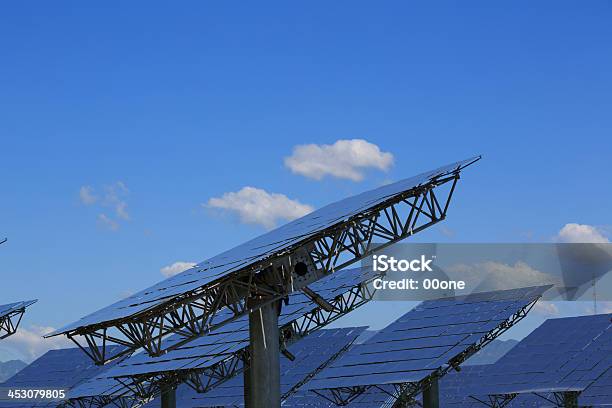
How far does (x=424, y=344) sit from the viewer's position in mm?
38844

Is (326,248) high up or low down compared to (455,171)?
down

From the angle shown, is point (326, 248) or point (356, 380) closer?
point (326, 248)

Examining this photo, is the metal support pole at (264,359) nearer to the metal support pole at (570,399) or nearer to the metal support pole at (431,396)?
the metal support pole at (431,396)

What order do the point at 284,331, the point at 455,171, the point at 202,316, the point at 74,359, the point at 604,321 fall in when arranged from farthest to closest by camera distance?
the point at 74,359 < the point at 604,321 < the point at 284,331 < the point at 455,171 < the point at 202,316

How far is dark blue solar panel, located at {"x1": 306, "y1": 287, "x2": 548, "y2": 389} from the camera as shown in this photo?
3703 cm

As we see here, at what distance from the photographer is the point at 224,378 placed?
36.8m

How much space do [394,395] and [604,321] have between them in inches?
358

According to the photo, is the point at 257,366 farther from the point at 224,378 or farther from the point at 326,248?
the point at 224,378

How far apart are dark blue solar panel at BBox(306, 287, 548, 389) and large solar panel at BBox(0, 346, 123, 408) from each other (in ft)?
62.2

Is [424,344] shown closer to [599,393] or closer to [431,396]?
[431,396]

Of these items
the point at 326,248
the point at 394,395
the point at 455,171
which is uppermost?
the point at 455,171

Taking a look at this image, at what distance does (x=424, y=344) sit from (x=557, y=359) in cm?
550

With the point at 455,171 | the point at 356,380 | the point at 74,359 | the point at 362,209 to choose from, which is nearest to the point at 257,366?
the point at 362,209

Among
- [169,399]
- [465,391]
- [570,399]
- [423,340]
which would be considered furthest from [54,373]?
[570,399]
